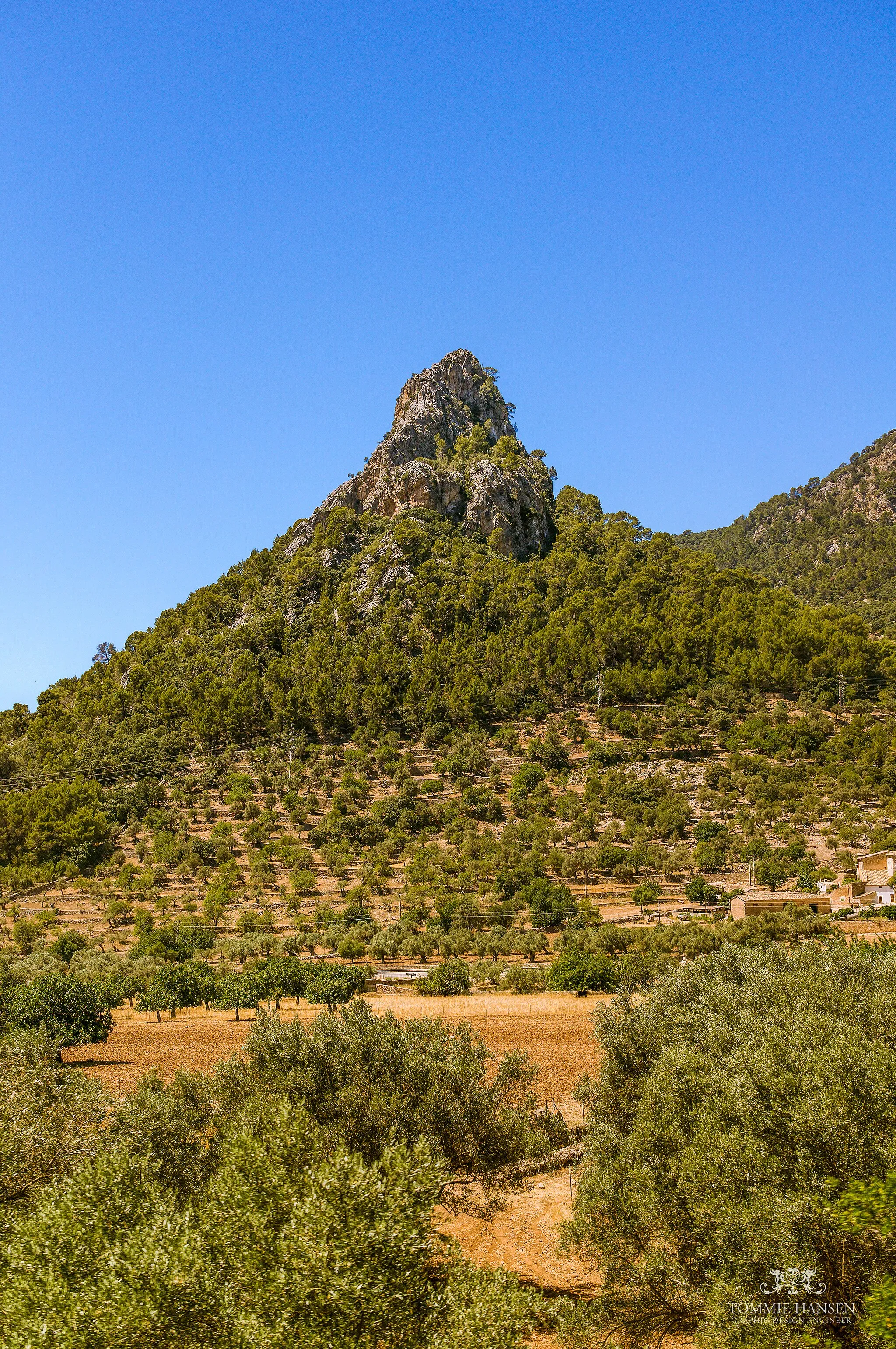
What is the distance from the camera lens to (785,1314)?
1078 cm

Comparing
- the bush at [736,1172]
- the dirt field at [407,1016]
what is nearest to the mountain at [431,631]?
the dirt field at [407,1016]

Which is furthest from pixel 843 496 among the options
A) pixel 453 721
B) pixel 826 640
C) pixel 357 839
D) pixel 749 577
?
pixel 357 839

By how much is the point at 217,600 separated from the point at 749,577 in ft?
242

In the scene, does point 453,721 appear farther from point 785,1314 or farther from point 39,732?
point 785,1314

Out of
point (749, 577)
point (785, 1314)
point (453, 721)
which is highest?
point (749, 577)

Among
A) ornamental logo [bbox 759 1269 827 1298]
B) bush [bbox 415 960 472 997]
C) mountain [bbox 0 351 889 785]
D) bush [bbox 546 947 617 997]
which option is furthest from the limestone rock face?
ornamental logo [bbox 759 1269 827 1298]

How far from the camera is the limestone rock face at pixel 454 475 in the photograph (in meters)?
126

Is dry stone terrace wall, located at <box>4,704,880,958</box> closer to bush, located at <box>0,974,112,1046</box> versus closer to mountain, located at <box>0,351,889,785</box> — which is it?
mountain, located at <box>0,351,889,785</box>

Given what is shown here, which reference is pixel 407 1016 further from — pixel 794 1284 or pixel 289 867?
pixel 289 867

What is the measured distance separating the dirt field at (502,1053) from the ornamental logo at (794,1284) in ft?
17.4

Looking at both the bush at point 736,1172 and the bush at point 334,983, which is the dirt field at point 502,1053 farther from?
the bush at point 736,1172

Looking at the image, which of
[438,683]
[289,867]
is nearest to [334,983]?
[289,867]

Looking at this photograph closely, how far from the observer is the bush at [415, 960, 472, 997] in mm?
40750

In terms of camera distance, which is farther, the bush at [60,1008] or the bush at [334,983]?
the bush at [334,983]
